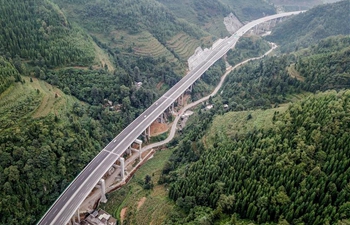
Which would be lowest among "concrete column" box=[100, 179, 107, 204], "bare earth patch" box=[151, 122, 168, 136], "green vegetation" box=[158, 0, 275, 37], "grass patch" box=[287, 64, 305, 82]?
"concrete column" box=[100, 179, 107, 204]

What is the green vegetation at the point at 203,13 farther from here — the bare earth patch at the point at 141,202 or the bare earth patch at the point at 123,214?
the bare earth patch at the point at 123,214

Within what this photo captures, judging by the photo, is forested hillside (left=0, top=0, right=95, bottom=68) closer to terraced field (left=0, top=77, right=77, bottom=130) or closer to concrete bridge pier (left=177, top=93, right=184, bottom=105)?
terraced field (left=0, top=77, right=77, bottom=130)

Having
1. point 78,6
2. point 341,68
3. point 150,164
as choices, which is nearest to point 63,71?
point 150,164

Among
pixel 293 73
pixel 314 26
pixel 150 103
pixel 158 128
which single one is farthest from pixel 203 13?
pixel 158 128

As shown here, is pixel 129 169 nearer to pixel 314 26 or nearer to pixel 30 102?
pixel 30 102

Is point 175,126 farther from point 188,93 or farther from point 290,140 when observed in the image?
point 290,140

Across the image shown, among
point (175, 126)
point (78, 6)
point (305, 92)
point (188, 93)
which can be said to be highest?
point (78, 6)

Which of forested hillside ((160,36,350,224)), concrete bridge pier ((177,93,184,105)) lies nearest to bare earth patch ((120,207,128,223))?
forested hillside ((160,36,350,224))

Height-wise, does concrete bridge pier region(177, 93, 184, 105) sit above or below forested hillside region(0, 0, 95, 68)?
below
